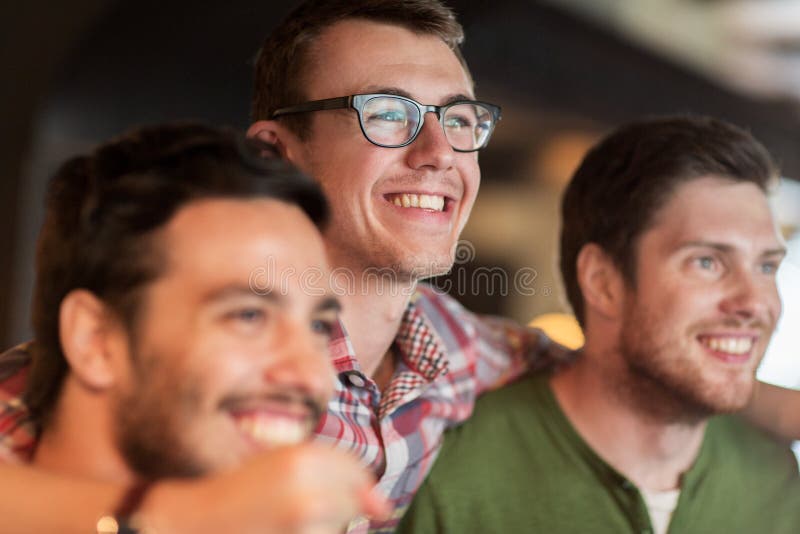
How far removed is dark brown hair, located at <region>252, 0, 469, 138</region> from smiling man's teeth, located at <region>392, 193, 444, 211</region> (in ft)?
0.48

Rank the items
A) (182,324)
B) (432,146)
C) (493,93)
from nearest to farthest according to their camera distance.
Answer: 1. (182,324)
2. (432,146)
3. (493,93)

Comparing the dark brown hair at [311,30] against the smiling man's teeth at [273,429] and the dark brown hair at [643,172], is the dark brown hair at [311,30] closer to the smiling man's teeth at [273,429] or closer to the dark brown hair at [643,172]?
the dark brown hair at [643,172]

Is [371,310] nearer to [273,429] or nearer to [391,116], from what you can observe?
[391,116]

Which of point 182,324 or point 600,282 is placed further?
point 600,282

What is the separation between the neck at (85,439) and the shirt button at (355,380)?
0.44 meters

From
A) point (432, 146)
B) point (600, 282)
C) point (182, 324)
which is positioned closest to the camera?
point (182, 324)

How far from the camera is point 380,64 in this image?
973mm

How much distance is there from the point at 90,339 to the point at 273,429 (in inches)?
5.7

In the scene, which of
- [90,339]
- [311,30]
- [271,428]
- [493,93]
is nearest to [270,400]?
[271,428]

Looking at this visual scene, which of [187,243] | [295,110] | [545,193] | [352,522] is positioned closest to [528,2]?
[545,193]

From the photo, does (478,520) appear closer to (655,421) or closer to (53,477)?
(655,421)

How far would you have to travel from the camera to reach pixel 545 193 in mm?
2557

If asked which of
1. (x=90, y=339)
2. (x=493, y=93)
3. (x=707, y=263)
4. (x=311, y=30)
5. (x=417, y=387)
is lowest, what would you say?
(x=417, y=387)

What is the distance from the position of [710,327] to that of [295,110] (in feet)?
1.91
